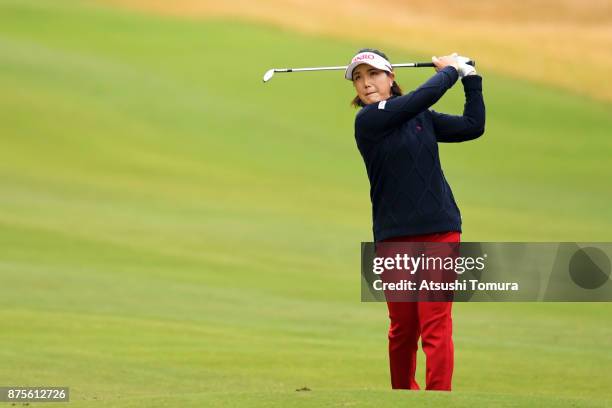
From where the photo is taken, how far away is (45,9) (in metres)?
46.0

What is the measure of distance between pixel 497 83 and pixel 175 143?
12681 mm

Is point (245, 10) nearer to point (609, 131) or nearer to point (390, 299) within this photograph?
point (609, 131)

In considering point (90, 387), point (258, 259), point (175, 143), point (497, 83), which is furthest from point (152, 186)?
point (90, 387)

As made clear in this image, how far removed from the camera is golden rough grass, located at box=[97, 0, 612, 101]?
146 ft

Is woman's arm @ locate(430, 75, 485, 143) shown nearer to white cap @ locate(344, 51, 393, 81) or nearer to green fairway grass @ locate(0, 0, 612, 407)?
white cap @ locate(344, 51, 393, 81)

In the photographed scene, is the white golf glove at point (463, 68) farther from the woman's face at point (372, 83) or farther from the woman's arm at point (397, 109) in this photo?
the woman's face at point (372, 83)

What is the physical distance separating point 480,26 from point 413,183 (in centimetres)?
4494

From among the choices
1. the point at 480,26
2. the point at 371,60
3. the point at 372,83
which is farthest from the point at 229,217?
the point at 480,26

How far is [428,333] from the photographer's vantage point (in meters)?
7.36

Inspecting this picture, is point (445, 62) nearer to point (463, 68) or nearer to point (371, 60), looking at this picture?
point (463, 68)

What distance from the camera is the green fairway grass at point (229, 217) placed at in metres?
10.8

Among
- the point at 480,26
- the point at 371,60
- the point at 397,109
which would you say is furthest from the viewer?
the point at 480,26

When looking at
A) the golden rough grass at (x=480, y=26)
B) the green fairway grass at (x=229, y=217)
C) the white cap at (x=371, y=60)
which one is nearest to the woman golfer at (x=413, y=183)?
the white cap at (x=371, y=60)

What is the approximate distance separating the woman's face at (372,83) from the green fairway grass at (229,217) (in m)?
1.73
